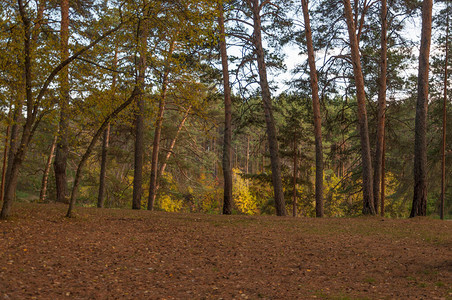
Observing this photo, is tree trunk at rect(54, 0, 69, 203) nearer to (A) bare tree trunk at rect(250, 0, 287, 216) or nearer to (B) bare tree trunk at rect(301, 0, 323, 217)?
(A) bare tree trunk at rect(250, 0, 287, 216)

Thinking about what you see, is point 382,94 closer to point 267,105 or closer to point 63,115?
point 267,105

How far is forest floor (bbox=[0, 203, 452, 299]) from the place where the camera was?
504cm

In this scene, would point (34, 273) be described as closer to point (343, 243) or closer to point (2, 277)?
point (2, 277)

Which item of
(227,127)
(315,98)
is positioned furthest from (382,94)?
(227,127)

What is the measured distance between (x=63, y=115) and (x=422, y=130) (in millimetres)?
11023

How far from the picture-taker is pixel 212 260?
6.75 m

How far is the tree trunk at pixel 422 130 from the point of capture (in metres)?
12.1

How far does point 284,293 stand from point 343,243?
3.57 metres

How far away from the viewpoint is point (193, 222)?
10.6 meters

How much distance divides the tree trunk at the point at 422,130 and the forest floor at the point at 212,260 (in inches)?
85.6

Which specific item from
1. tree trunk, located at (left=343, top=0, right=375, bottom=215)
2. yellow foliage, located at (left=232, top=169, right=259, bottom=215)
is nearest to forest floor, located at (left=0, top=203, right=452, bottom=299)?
tree trunk, located at (left=343, top=0, right=375, bottom=215)

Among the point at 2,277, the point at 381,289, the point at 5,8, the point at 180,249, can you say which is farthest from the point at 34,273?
the point at 5,8

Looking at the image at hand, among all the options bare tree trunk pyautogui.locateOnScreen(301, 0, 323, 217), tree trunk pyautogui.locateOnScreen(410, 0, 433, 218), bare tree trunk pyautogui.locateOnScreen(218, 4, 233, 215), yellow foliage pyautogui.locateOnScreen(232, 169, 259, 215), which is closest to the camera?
tree trunk pyautogui.locateOnScreen(410, 0, 433, 218)

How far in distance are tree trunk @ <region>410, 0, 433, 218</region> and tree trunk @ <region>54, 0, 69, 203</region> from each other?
408 inches
